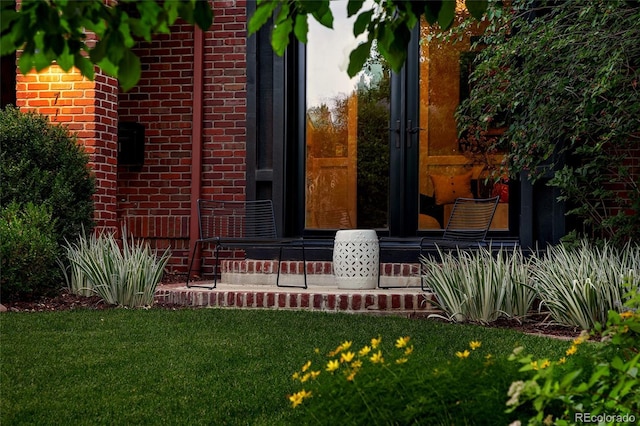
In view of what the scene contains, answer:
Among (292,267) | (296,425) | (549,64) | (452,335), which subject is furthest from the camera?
(292,267)

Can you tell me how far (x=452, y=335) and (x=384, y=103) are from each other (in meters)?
3.59

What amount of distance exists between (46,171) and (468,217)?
12.3 feet

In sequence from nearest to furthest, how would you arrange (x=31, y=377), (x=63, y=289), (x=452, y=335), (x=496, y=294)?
(x=31, y=377), (x=452, y=335), (x=496, y=294), (x=63, y=289)

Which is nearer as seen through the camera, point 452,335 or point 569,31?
point 452,335

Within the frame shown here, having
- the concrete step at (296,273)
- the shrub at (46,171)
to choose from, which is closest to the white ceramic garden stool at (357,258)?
the concrete step at (296,273)

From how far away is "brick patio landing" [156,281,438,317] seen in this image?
19.0 ft

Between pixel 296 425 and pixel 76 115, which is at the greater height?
pixel 76 115

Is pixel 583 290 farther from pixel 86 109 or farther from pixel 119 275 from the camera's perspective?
pixel 86 109

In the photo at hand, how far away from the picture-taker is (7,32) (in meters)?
1.50

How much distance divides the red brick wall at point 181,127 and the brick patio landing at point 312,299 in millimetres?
1718

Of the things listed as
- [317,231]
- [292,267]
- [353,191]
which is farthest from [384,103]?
[292,267]

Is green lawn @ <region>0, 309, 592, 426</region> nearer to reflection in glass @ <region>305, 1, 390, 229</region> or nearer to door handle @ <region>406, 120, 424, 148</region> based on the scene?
reflection in glass @ <region>305, 1, 390, 229</region>

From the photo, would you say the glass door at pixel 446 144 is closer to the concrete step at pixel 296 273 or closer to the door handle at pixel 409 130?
the door handle at pixel 409 130

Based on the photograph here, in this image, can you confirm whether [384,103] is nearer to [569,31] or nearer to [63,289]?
[569,31]
